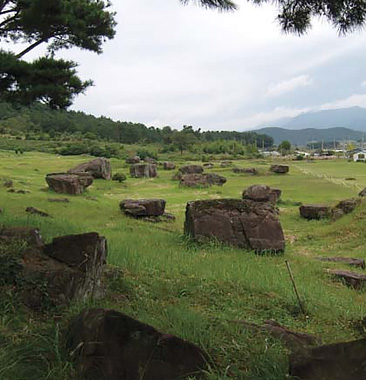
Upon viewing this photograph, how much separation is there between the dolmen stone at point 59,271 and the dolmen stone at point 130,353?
39.6 inches

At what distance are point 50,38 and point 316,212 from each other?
11565mm

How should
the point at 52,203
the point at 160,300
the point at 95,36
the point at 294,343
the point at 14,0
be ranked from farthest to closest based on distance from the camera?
1. the point at 52,203
2. the point at 95,36
3. the point at 14,0
4. the point at 160,300
5. the point at 294,343

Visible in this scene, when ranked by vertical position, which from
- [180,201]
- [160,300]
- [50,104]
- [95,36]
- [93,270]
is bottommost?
[180,201]

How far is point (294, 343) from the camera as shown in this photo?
316 centimetres

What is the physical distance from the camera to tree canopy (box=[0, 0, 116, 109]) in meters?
8.17

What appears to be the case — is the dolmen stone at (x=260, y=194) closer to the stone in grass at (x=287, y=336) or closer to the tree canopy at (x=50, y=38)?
the tree canopy at (x=50, y=38)

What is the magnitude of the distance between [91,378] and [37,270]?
62.6 inches

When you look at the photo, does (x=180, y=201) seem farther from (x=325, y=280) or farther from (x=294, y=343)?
(x=294, y=343)

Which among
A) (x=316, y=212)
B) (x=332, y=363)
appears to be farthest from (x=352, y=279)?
(x=316, y=212)

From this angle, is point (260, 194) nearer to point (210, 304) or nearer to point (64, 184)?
point (64, 184)

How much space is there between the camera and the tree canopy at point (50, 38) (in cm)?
817

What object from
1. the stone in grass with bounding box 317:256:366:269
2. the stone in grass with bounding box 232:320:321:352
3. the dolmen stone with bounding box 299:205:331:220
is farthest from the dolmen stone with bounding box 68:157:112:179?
the stone in grass with bounding box 232:320:321:352

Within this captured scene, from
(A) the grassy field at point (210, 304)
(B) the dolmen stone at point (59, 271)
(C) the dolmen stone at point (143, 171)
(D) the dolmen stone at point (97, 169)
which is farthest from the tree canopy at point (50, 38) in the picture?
(C) the dolmen stone at point (143, 171)

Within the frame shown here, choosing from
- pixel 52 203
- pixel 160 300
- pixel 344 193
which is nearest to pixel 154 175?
pixel 344 193
